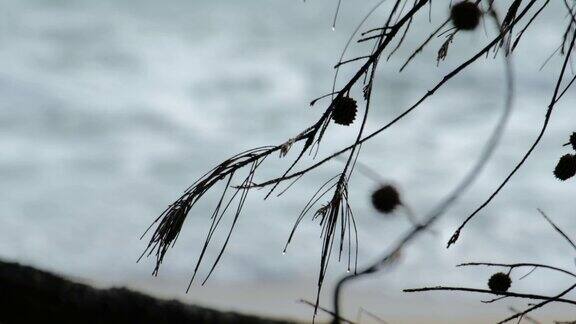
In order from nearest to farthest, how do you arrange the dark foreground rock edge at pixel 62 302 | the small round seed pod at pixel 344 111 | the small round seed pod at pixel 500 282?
the small round seed pod at pixel 344 111 < the small round seed pod at pixel 500 282 < the dark foreground rock edge at pixel 62 302

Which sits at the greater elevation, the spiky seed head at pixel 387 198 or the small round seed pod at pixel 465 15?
the small round seed pod at pixel 465 15

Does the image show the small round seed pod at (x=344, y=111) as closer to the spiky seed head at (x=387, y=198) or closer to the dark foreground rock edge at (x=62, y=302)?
the spiky seed head at (x=387, y=198)

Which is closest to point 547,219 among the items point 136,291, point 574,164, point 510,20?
point 574,164

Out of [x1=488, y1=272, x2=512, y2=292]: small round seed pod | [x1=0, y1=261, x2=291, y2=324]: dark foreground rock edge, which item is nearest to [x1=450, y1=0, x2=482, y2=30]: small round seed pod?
[x1=488, y1=272, x2=512, y2=292]: small round seed pod

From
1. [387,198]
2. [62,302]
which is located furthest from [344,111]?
[62,302]

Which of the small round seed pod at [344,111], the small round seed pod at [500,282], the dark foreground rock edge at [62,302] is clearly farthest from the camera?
the dark foreground rock edge at [62,302]

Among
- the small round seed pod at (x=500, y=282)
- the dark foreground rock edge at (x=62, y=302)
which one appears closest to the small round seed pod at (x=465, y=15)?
the small round seed pod at (x=500, y=282)

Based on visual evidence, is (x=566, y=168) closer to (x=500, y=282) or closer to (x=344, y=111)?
(x=500, y=282)

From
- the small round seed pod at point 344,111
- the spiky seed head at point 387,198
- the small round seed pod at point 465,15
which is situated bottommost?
the spiky seed head at point 387,198
